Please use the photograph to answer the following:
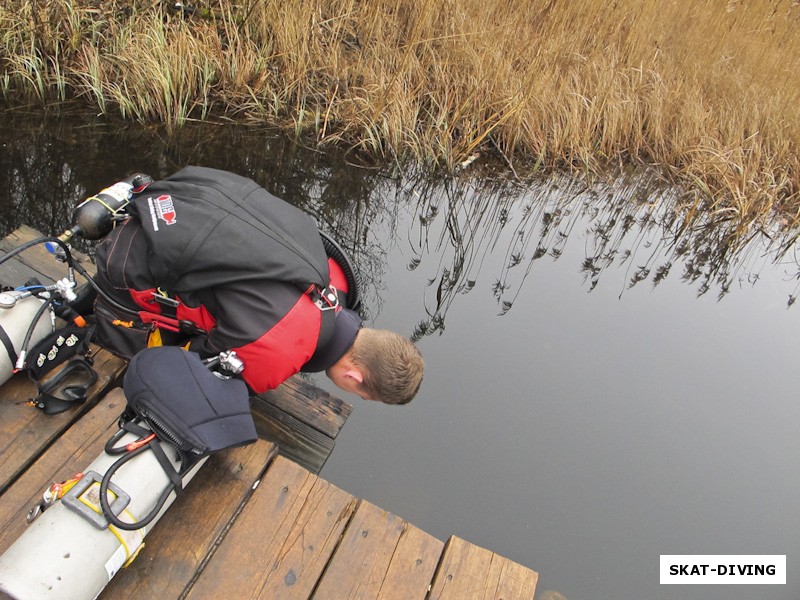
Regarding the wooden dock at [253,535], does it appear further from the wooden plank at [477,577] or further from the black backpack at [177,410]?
the black backpack at [177,410]

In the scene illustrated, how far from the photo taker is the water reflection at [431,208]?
13.0ft

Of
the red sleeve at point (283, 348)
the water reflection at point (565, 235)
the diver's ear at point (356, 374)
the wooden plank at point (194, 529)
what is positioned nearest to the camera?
the wooden plank at point (194, 529)

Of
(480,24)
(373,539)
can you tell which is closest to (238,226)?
(373,539)

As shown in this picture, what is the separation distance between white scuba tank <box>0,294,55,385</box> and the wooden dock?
0.55 feet

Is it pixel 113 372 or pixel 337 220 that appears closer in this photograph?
pixel 113 372

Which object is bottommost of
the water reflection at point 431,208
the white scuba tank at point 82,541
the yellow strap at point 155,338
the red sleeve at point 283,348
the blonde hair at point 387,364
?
the water reflection at point 431,208

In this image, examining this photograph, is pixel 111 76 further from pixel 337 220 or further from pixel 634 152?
pixel 634 152

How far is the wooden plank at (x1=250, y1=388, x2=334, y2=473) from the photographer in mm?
2607

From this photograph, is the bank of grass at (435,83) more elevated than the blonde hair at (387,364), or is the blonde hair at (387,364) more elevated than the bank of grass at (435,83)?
the blonde hair at (387,364)

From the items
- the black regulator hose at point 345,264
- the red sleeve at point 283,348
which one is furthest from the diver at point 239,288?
the black regulator hose at point 345,264

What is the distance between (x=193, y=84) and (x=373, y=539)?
405cm

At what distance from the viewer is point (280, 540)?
195 cm

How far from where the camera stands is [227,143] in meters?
4.69

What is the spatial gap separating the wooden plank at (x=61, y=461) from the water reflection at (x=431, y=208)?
71.0 inches
